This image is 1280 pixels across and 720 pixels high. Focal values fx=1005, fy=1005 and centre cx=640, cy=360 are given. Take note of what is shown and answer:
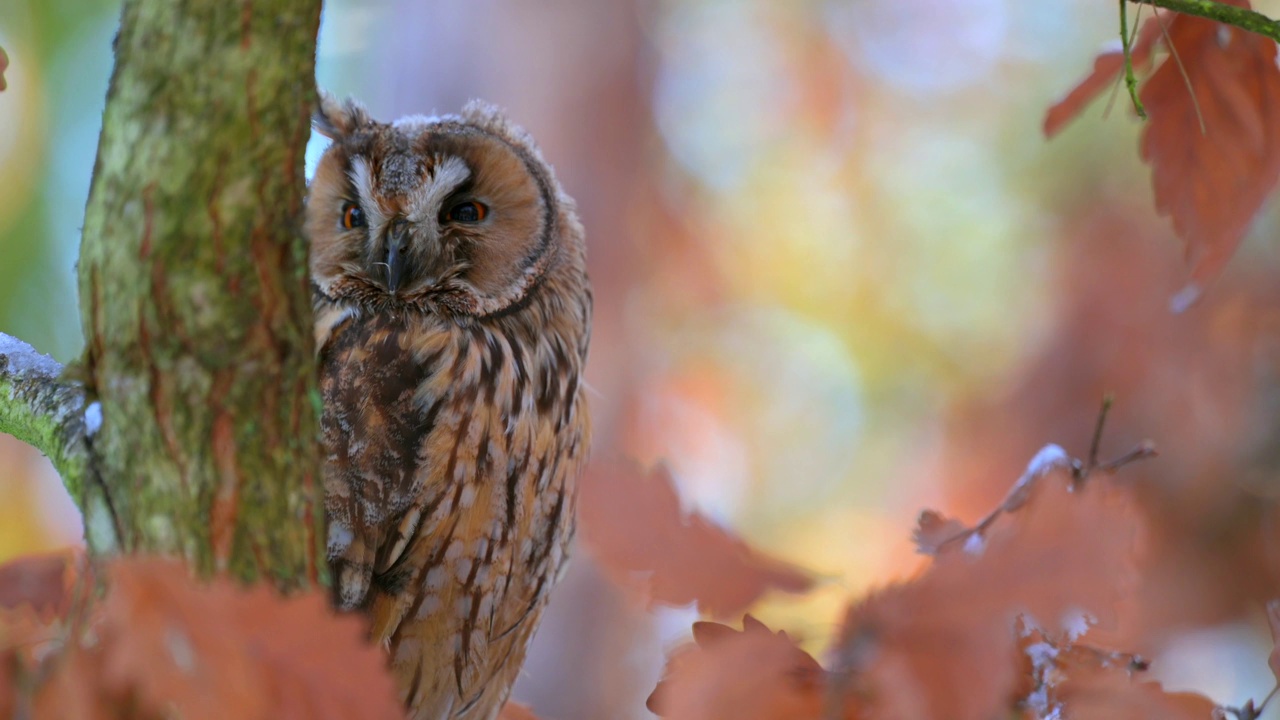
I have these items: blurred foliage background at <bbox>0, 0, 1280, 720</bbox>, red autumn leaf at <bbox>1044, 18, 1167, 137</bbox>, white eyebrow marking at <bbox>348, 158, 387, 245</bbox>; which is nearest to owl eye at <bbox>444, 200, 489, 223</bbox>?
white eyebrow marking at <bbox>348, 158, 387, 245</bbox>

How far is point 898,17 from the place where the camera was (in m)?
5.19

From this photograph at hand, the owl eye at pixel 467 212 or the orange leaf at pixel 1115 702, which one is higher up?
the owl eye at pixel 467 212

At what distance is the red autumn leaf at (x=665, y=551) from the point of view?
2.11 feet

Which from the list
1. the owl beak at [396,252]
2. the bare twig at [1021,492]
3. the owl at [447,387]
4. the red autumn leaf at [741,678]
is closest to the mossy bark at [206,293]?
the red autumn leaf at [741,678]

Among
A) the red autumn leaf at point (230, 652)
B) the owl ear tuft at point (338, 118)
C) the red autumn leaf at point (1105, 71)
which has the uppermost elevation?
the owl ear tuft at point (338, 118)

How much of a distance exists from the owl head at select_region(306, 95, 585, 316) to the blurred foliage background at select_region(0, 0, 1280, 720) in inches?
76.0

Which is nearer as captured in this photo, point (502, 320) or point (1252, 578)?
point (502, 320)

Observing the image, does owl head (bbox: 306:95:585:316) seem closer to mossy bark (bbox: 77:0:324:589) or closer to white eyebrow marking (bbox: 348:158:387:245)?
white eyebrow marking (bbox: 348:158:387:245)

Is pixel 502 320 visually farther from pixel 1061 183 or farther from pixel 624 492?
pixel 1061 183

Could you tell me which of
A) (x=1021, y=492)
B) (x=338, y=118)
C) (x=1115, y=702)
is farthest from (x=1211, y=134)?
(x=338, y=118)

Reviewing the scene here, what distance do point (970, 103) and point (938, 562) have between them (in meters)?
5.09

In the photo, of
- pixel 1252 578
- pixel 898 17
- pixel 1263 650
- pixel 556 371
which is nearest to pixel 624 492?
pixel 556 371

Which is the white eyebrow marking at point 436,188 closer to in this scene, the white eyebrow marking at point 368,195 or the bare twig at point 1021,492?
the white eyebrow marking at point 368,195

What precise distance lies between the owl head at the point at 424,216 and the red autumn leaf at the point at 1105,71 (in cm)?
87
